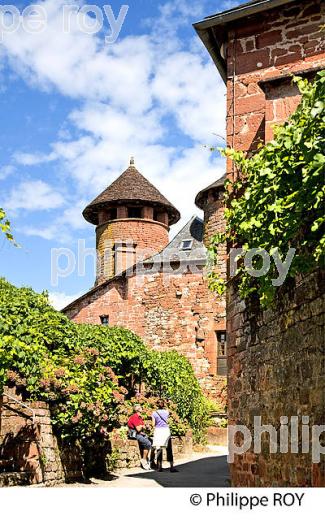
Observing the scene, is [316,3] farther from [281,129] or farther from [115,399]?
[115,399]

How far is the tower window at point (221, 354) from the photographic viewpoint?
23.5m

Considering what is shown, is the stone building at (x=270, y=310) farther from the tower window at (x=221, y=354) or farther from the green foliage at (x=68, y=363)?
the tower window at (x=221, y=354)

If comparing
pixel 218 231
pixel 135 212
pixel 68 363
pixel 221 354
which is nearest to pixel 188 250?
pixel 218 231

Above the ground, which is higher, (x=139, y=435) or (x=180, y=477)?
(x=139, y=435)

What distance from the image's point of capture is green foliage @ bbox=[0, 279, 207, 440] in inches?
428

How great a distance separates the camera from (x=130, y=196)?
32438 mm

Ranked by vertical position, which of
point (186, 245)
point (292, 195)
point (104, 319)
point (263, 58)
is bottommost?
point (104, 319)

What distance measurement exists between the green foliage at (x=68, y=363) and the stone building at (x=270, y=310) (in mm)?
2986

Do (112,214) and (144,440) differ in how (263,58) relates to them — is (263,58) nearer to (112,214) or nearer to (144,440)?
(144,440)

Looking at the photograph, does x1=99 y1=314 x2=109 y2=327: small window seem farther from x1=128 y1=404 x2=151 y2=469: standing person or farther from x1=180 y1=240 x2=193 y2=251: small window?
x1=128 y1=404 x2=151 y2=469: standing person

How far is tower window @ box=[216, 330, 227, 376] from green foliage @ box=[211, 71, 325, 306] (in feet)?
53.4

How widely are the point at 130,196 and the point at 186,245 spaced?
656 centimetres

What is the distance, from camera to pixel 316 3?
9.85 metres
